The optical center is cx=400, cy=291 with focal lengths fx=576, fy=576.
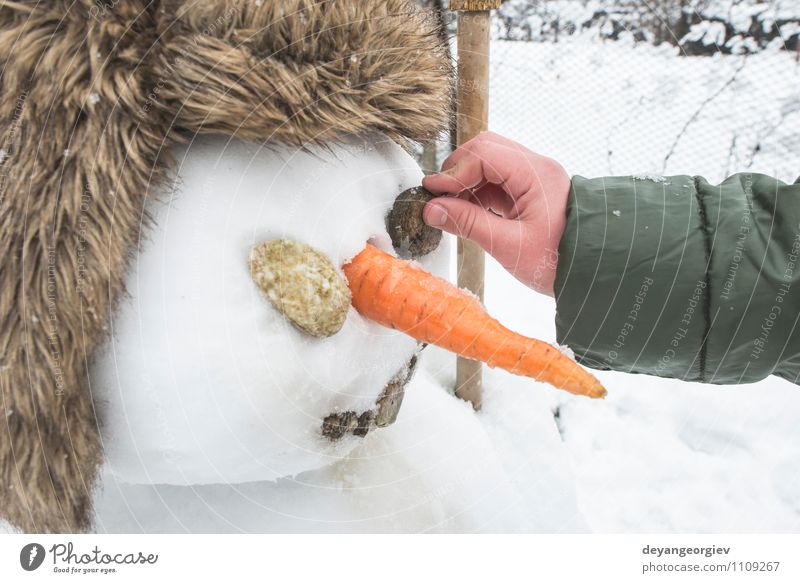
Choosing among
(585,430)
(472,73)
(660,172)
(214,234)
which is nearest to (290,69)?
(214,234)

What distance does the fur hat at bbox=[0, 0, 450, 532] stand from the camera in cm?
37

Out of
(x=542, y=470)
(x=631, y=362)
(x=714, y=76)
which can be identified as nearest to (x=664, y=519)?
(x=542, y=470)

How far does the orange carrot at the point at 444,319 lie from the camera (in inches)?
19.1

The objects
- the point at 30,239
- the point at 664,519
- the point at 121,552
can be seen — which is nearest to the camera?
the point at 30,239

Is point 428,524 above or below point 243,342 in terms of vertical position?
below

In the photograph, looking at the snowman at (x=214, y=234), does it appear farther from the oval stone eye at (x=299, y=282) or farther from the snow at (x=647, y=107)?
the snow at (x=647, y=107)

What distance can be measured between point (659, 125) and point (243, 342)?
3.20 ft

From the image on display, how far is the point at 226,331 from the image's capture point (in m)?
0.42

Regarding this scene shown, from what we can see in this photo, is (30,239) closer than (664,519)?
Yes

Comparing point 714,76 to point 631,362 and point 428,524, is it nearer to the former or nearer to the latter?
point 631,362

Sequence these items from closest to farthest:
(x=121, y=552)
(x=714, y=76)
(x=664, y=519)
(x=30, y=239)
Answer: (x=30, y=239)
(x=121, y=552)
(x=664, y=519)
(x=714, y=76)

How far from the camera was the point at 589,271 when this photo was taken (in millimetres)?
574

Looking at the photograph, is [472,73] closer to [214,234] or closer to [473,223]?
[473,223]

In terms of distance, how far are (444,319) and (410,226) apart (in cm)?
9
